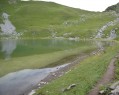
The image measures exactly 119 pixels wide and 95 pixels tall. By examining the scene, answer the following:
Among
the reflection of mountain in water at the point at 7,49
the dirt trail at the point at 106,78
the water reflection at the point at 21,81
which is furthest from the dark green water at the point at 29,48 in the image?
the dirt trail at the point at 106,78

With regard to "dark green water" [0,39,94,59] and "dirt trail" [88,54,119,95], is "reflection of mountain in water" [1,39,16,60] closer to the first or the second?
"dark green water" [0,39,94,59]

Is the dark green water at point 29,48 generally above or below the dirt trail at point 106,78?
below

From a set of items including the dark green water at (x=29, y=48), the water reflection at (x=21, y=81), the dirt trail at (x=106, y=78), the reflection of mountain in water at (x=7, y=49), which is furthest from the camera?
the dark green water at (x=29, y=48)

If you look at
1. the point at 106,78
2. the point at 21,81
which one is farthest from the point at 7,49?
the point at 106,78

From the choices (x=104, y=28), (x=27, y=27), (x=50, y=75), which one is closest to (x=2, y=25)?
(x=27, y=27)

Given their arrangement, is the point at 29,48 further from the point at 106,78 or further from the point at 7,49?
the point at 106,78

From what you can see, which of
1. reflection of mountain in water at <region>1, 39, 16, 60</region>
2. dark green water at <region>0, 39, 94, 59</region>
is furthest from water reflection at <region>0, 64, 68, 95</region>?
dark green water at <region>0, 39, 94, 59</region>

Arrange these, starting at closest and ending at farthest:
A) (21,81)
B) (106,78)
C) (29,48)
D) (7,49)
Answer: (106,78)
(21,81)
(7,49)
(29,48)

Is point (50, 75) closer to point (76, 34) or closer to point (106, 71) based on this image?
point (106, 71)

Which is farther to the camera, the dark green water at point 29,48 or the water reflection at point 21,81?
the dark green water at point 29,48

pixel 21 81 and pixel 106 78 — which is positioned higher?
pixel 106 78

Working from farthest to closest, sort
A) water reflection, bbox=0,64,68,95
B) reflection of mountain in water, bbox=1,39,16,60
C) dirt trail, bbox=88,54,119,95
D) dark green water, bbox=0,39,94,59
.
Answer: dark green water, bbox=0,39,94,59
reflection of mountain in water, bbox=1,39,16,60
water reflection, bbox=0,64,68,95
dirt trail, bbox=88,54,119,95

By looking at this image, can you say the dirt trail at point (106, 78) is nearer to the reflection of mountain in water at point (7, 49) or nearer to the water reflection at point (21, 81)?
the water reflection at point (21, 81)

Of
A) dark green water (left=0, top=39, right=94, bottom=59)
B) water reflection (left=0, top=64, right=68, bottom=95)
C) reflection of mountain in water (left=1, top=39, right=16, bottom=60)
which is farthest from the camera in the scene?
dark green water (left=0, top=39, right=94, bottom=59)
